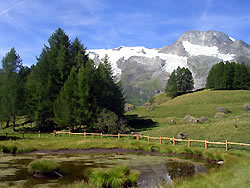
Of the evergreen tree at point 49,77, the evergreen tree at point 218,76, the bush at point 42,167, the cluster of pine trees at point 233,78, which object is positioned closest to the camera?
the bush at point 42,167

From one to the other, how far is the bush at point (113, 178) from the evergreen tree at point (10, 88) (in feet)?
134

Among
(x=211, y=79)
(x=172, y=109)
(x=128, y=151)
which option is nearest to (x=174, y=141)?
(x=128, y=151)

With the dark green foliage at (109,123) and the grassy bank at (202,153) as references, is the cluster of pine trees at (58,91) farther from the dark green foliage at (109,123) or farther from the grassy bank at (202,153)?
the grassy bank at (202,153)

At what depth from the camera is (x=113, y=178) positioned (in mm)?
14805

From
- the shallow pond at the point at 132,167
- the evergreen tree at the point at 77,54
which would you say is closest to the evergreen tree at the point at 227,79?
the evergreen tree at the point at 77,54

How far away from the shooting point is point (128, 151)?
3128cm

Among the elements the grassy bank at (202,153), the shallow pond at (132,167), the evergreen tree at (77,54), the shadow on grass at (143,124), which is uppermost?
the evergreen tree at (77,54)

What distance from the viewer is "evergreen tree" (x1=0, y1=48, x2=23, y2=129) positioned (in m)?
50.3

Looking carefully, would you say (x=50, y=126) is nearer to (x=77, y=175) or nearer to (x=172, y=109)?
(x=77, y=175)

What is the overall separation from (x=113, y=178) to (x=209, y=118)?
181 ft

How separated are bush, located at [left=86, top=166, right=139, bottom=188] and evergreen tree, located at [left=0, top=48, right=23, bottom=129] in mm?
40859

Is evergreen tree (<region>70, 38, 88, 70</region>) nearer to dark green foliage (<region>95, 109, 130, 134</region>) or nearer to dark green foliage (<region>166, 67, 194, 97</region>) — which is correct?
dark green foliage (<region>95, 109, 130, 134</region>)

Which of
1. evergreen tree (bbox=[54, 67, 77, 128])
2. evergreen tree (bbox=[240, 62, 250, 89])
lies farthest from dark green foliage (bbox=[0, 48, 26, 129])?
evergreen tree (bbox=[240, 62, 250, 89])

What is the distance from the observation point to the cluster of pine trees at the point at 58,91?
149 ft
